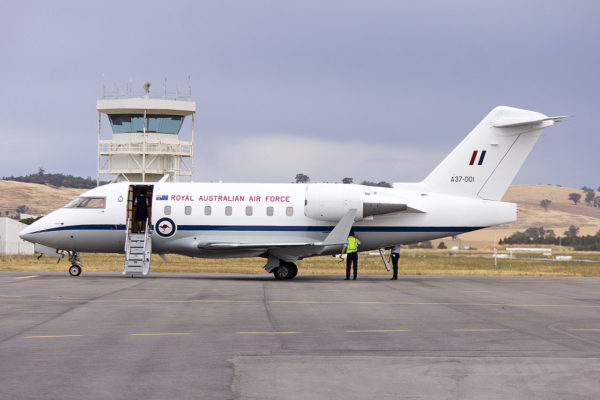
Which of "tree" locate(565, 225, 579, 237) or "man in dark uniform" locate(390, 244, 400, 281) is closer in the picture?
"man in dark uniform" locate(390, 244, 400, 281)

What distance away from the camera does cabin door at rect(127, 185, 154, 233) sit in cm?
3131

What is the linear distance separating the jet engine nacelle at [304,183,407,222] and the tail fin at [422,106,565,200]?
9.22 ft

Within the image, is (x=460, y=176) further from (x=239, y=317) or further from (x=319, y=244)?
(x=239, y=317)

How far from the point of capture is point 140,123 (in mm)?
59875

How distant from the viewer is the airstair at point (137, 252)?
97.2ft

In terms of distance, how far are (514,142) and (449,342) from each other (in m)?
20.0

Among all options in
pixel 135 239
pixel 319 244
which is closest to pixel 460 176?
pixel 319 244

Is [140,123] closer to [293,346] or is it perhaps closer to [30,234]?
[30,234]

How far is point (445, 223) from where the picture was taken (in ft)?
102

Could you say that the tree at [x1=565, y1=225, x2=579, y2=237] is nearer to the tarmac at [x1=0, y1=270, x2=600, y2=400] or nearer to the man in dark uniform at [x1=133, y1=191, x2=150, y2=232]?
the man in dark uniform at [x1=133, y1=191, x2=150, y2=232]

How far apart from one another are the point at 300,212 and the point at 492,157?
27.1 feet

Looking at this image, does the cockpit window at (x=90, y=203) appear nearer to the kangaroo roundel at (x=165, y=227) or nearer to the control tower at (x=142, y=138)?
the kangaroo roundel at (x=165, y=227)

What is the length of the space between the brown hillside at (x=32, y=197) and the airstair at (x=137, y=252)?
140 metres

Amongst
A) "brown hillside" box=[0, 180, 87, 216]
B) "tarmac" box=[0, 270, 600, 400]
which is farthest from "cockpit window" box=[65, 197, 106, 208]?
"brown hillside" box=[0, 180, 87, 216]
